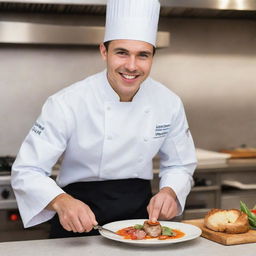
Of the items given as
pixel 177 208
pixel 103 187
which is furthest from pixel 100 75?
pixel 177 208

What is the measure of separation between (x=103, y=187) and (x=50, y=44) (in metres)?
1.54

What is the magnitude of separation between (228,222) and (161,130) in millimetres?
523

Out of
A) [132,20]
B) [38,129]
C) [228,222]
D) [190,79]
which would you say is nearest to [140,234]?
[228,222]

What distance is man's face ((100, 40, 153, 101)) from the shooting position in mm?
2039

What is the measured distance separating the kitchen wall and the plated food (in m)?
1.88

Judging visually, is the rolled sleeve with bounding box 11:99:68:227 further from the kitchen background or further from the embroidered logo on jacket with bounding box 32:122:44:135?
the kitchen background

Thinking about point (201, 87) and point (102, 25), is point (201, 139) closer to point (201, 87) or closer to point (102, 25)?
point (201, 87)

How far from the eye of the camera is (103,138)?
2184mm

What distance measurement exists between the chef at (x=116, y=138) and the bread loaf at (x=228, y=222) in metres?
0.18

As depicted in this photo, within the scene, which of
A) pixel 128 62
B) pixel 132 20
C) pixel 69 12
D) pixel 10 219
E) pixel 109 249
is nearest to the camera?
pixel 109 249

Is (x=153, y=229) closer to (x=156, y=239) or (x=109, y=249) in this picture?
(x=156, y=239)

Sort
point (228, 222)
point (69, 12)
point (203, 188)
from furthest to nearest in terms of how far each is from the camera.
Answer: point (69, 12), point (203, 188), point (228, 222)

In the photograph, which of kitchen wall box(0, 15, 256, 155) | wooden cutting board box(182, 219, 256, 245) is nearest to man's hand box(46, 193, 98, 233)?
wooden cutting board box(182, 219, 256, 245)

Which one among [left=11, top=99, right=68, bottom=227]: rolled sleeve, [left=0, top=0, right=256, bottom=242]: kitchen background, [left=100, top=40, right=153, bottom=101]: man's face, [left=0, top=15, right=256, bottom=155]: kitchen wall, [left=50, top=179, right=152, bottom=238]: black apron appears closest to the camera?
[left=11, top=99, right=68, bottom=227]: rolled sleeve
